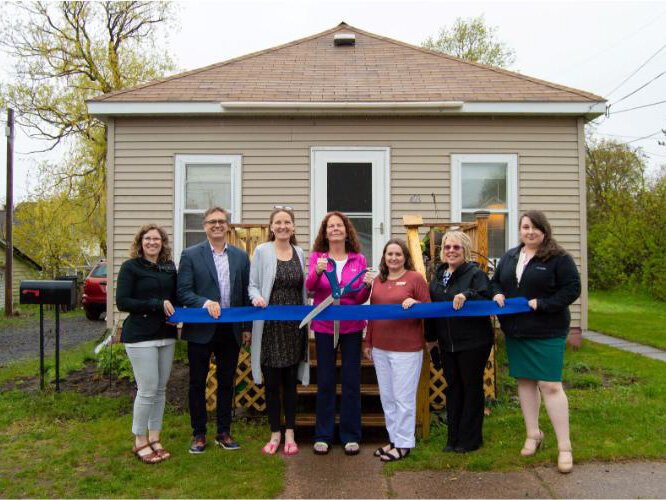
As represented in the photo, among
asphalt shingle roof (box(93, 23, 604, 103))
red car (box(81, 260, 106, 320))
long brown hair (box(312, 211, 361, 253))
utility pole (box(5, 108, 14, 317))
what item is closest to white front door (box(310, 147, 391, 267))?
asphalt shingle roof (box(93, 23, 604, 103))

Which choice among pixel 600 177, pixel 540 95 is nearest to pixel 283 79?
pixel 540 95

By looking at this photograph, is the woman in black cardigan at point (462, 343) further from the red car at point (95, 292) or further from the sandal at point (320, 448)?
the red car at point (95, 292)

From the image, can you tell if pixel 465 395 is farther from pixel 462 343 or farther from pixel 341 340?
pixel 341 340

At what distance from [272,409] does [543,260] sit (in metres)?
2.19

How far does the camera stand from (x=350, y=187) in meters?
7.73

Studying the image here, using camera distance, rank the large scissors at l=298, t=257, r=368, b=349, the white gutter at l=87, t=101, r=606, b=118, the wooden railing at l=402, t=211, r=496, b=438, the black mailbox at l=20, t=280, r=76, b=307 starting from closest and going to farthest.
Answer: the large scissors at l=298, t=257, r=368, b=349, the wooden railing at l=402, t=211, r=496, b=438, the black mailbox at l=20, t=280, r=76, b=307, the white gutter at l=87, t=101, r=606, b=118

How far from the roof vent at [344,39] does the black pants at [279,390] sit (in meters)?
7.40

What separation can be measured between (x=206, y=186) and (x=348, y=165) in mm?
2008

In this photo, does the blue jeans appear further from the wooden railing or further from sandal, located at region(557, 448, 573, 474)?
sandal, located at region(557, 448, 573, 474)

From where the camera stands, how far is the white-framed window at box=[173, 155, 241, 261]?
25.6 feet

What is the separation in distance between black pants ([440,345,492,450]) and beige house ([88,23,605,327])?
362 cm

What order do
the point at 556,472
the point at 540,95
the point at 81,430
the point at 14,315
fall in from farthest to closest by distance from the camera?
1. the point at 14,315
2. the point at 540,95
3. the point at 81,430
4. the point at 556,472

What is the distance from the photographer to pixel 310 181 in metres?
7.74

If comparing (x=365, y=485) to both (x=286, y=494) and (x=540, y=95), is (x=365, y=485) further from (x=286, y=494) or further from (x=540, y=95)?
(x=540, y=95)
